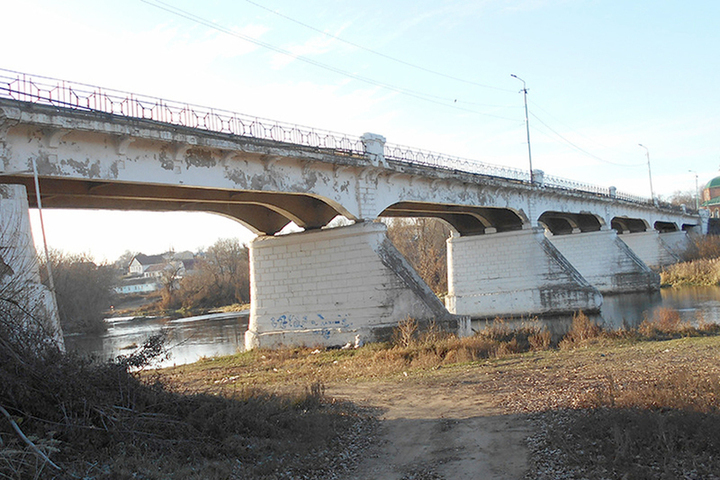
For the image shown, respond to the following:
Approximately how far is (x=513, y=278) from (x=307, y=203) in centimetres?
1723

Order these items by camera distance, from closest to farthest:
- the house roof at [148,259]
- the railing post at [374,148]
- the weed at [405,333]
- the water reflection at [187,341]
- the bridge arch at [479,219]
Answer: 1. the weed at [405,333]
2. the railing post at [374,148]
3. the water reflection at [187,341]
4. the bridge arch at [479,219]
5. the house roof at [148,259]

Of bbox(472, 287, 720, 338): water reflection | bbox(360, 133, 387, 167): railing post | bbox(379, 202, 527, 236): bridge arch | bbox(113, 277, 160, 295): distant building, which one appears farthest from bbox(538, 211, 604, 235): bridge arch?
bbox(113, 277, 160, 295): distant building

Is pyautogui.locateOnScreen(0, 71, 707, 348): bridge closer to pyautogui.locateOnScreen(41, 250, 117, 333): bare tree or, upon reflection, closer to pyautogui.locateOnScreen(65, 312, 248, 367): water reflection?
pyautogui.locateOnScreen(65, 312, 248, 367): water reflection

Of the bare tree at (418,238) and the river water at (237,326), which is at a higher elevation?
the bare tree at (418,238)

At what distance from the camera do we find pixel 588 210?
4538cm

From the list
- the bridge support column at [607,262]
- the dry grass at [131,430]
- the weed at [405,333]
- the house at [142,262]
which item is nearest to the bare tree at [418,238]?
the bridge support column at [607,262]

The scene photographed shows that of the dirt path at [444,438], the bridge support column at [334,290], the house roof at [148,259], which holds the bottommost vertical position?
the dirt path at [444,438]

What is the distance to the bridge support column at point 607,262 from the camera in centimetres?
4756

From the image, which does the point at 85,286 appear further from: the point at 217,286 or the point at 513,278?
the point at 513,278

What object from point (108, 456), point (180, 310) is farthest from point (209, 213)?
point (180, 310)

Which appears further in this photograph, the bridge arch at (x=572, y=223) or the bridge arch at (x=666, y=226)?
the bridge arch at (x=666, y=226)

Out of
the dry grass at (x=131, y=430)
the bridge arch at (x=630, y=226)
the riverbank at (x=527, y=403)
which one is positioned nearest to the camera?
the dry grass at (x=131, y=430)

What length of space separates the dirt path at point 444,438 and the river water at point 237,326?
1486 centimetres

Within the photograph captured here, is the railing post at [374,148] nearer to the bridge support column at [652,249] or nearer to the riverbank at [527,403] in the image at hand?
the riverbank at [527,403]
